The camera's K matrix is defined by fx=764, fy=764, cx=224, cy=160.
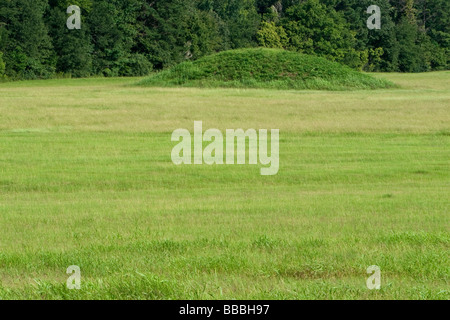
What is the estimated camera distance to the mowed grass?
8266 mm

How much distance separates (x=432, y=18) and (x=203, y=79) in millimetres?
71177

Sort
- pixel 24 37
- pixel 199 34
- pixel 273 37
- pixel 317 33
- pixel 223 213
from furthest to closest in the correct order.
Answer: pixel 317 33 → pixel 273 37 → pixel 199 34 → pixel 24 37 → pixel 223 213

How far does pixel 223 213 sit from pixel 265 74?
2036 inches

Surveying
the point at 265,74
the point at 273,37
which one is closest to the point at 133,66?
the point at 273,37
